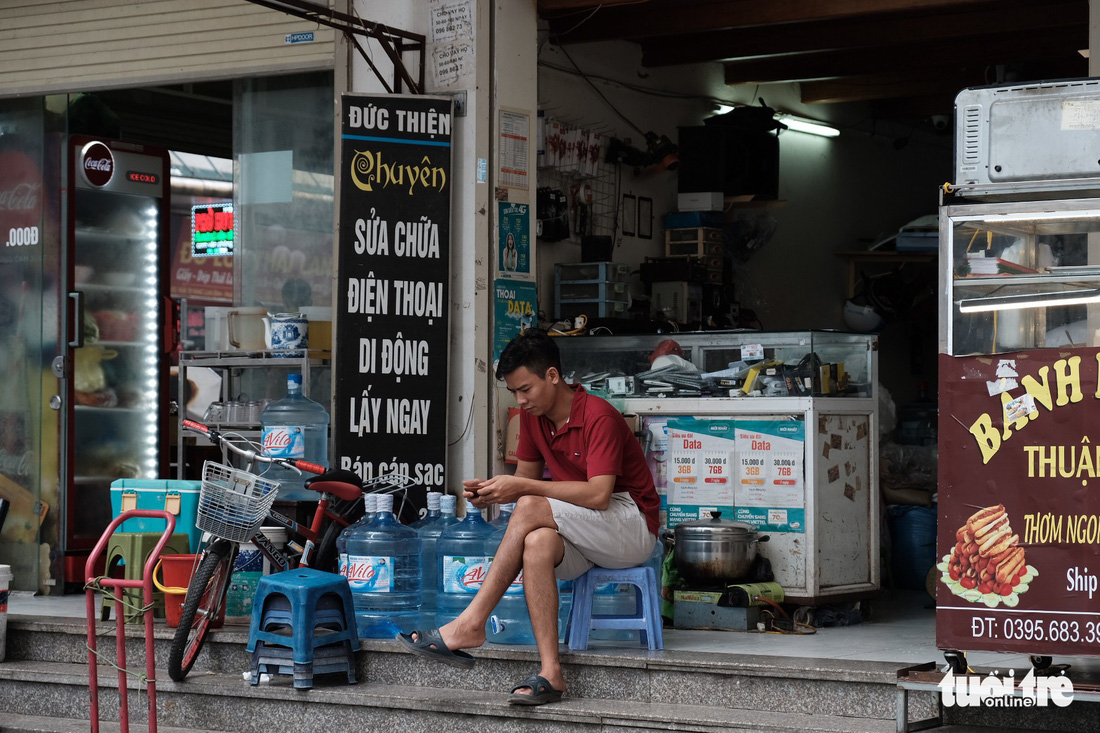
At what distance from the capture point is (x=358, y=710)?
5895mm

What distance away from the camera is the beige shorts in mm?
5734

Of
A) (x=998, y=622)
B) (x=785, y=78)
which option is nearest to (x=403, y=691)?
(x=998, y=622)

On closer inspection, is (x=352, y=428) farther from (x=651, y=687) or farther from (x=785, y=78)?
(x=785, y=78)

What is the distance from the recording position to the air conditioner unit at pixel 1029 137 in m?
4.50

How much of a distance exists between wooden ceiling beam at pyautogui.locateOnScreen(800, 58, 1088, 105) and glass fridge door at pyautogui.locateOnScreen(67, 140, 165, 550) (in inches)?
216

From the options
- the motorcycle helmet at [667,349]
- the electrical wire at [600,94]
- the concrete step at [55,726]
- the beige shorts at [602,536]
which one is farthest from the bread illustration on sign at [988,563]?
the electrical wire at [600,94]

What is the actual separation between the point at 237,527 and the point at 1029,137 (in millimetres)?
3648

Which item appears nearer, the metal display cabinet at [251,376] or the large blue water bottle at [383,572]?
the large blue water bottle at [383,572]

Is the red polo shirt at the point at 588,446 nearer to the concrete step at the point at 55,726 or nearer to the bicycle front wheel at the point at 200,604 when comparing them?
the bicycle front wheel at the point at 200,604

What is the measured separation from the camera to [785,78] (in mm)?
10352

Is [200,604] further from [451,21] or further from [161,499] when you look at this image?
[451,21]

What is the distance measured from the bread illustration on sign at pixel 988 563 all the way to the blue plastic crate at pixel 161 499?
4.14 meters

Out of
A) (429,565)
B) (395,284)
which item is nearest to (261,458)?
(429,565)

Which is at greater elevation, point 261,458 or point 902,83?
point 902,83
